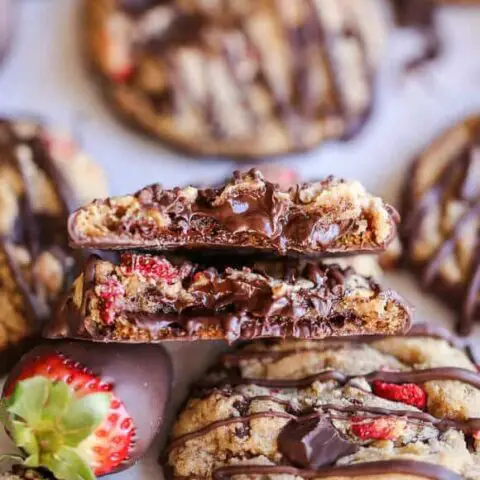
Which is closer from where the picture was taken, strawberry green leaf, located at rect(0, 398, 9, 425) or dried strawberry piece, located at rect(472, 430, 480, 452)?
strawberry green leaf, located at rect(0, 398, 9, 425)

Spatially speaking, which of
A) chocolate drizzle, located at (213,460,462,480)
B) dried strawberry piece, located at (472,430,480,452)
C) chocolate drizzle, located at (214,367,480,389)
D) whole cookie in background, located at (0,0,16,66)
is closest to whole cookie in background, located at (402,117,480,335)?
chocolate drizzle, located at (214,367,480,389)

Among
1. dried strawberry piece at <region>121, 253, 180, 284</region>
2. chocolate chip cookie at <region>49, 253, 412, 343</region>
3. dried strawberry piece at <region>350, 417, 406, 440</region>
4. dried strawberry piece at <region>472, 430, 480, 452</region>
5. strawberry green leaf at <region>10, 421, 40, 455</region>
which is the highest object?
dried strawberry piece at <region>121, 253, 180, 284</region>

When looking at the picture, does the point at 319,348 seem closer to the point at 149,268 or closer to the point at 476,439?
the point at 476,439

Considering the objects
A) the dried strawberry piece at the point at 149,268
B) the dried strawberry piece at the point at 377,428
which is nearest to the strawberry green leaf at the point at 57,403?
the dried strawberry piece at the point at 149,268

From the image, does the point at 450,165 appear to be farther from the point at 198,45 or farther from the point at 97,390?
the point at 97,390

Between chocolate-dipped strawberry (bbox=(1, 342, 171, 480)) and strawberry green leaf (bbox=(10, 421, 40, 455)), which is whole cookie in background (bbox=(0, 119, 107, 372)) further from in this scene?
strawberry green leaf (bbox=(10, 421, 40, 455))

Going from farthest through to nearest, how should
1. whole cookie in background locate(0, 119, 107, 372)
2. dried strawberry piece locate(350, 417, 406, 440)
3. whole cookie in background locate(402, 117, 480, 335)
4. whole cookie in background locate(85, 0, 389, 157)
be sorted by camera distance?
1. whole cookie in background locate(85, 0, 389, 157)
2. whole cookie in background locate(402, 117, 480, 335)
3. whole cookie in background locate(0, 119, 107, 372)
4. dried strawberry piece locate(350, 417, 406, 440)

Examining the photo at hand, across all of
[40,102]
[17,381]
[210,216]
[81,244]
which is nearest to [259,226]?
[210,216]
